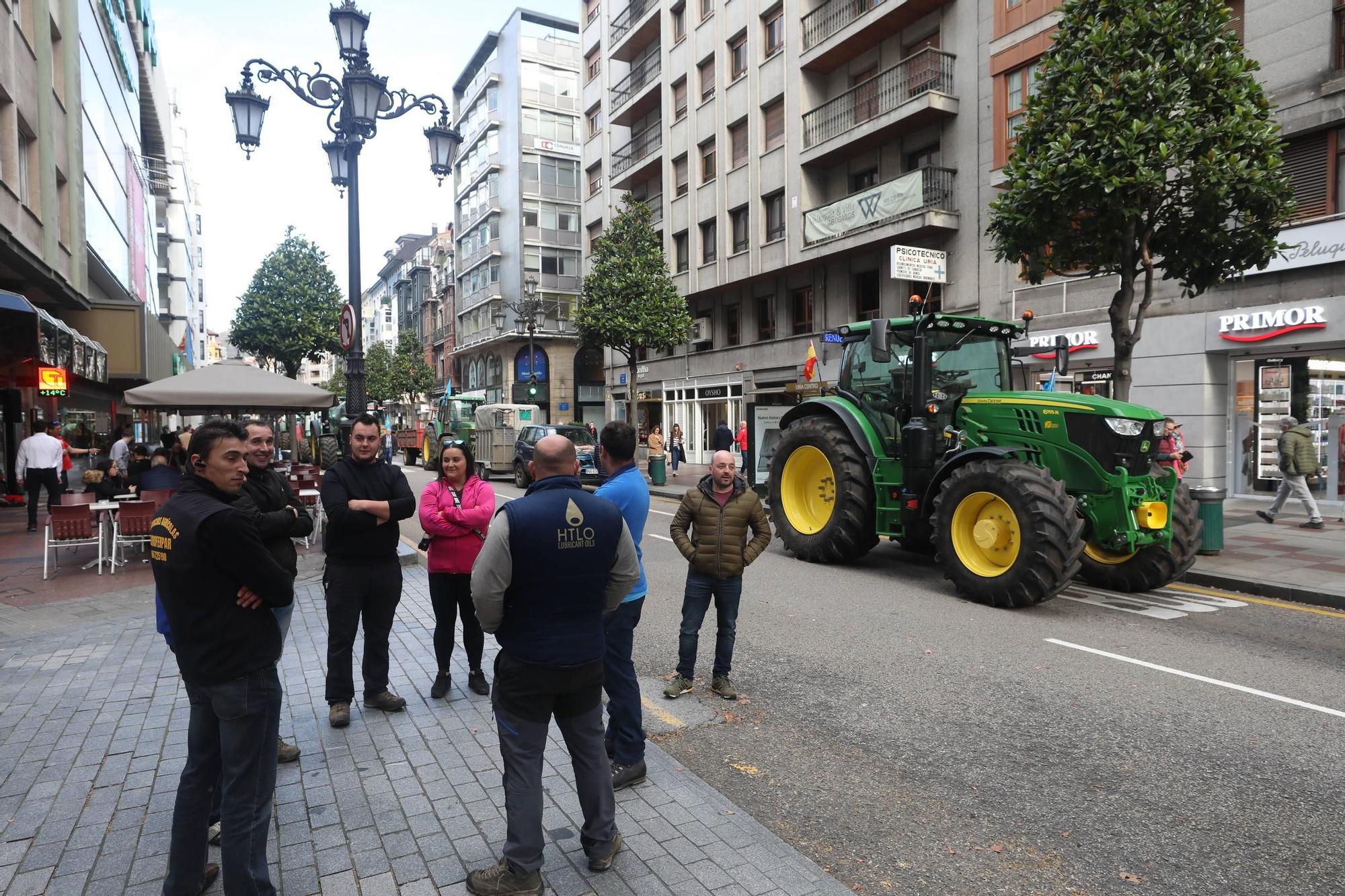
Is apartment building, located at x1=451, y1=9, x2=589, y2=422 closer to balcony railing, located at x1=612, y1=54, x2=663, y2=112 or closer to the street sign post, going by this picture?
balcony railing, located at x1=612, y1=54, x2=663, y2=112

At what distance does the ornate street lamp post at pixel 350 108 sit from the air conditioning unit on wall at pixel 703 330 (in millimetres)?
19158

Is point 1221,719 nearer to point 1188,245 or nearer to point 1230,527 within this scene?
point 1188,245

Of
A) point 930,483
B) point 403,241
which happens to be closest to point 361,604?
point 930,483

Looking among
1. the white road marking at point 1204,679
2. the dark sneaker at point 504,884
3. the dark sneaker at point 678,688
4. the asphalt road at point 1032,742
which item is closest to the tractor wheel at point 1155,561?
the asphalt road at point 1032,742

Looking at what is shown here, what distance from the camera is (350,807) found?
12.1 feet

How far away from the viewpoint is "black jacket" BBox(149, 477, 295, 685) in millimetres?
2760

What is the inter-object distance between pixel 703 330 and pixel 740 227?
14.0ft

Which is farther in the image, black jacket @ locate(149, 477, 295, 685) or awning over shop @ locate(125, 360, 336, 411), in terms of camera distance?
awning over shop @ locate(125, 360, 336, 411)

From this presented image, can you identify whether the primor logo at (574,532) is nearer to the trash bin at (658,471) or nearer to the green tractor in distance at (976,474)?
the green tractor in distance at (976,474)

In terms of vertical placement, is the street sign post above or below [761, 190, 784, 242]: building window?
below

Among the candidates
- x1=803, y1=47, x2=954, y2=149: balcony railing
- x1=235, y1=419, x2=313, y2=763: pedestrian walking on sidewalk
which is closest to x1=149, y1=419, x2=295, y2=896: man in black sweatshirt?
x1=235, y1=419, x2=313, y2=763: pedestrian walking on sidewalk

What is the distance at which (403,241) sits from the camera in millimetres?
100312

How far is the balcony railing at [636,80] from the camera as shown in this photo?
32.4 meters

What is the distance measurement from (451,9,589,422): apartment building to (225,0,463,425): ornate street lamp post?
34952 millimetres
